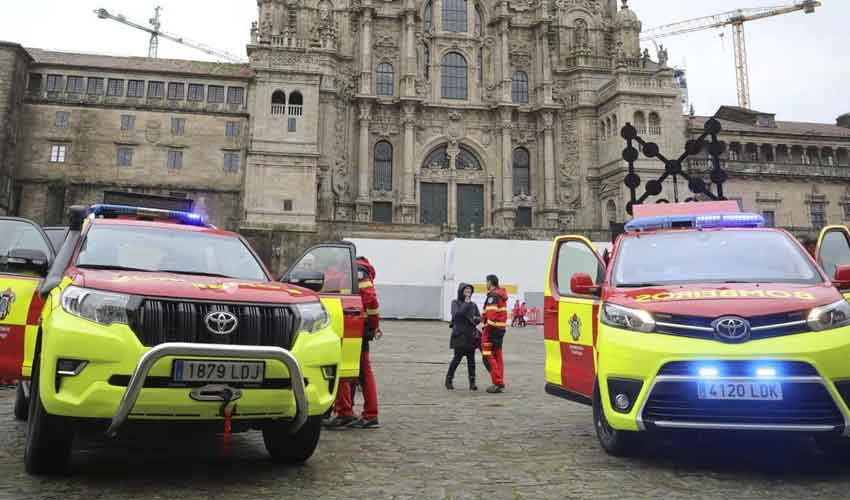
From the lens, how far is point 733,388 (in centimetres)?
455

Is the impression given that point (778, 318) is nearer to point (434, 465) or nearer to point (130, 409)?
point (434, 465)

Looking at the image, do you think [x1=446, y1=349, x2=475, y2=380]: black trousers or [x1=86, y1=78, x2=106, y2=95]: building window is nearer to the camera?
[x1=446, y1=349, x2=475, y2=380]: black trousers

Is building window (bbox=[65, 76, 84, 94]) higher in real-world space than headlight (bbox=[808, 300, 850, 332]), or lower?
higher

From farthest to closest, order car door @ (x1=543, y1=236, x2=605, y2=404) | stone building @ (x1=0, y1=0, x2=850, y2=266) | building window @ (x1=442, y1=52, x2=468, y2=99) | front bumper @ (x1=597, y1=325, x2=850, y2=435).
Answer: building window @ (x1=442, y1=52, x2=468, y2=99) < stone building @ (x1=0, y1=0, x2=850, y2=266) < car door @ (x1=543, y1=236, x2=605, y2=404) < front bumper @ (x1=597, y1=325, x2=850, y2=435)

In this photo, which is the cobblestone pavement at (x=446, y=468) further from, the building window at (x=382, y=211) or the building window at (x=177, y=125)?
the building window at (x=382, y=211)

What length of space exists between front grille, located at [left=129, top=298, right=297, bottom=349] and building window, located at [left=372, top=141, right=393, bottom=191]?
41220mm

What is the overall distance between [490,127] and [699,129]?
16.7m

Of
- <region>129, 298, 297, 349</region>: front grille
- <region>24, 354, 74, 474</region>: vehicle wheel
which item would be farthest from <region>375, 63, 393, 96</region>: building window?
<region>24, 354, 74, 474</region>: vehicle wheel

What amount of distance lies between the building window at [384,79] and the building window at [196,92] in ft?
43.9

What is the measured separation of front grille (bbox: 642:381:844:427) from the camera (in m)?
4.50

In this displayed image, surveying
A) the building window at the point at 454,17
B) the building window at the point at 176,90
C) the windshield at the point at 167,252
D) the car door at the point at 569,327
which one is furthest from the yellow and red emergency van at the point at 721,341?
the building window at the point at 454,17

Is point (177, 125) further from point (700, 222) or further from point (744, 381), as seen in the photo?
point (744, 381)

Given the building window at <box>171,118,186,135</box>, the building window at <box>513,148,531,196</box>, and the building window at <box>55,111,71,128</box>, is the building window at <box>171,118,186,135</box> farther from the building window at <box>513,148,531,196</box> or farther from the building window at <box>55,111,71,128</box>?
the building window at <box>513,148,531,196</box>

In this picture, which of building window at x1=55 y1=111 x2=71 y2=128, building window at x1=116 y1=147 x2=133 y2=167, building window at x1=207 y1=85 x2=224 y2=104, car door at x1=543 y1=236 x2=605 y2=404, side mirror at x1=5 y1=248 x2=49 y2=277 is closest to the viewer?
side mirror at x1=5 y1=248 x2=49 y2=277
